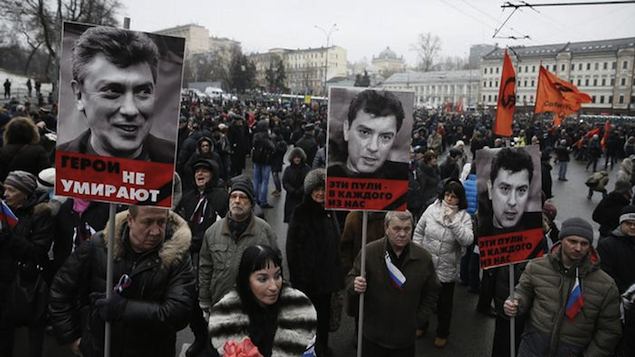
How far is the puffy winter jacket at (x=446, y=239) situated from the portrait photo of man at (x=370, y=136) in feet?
6.09

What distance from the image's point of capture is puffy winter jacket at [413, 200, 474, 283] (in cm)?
491

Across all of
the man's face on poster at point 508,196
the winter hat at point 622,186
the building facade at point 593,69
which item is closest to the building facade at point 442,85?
the building facade at point 593,69

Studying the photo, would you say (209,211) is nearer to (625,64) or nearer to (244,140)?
(244,140)

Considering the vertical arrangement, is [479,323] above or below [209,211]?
below

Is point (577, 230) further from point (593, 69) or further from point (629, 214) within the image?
point (593, 69)

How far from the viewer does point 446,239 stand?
4.94 meters

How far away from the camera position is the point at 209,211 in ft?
15.5

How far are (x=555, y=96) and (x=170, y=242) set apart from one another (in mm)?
12524

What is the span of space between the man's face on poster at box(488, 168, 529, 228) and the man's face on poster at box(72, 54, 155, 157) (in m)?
2.34

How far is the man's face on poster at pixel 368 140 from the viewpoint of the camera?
3215 mm

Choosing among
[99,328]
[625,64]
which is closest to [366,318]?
[99,328]

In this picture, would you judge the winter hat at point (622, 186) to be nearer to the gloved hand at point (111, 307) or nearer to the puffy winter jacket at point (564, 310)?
the puffy winter jacket at point (564, 310)

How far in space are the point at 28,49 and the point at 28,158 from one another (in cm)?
7554

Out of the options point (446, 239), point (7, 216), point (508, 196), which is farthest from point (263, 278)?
point (446, 239)
